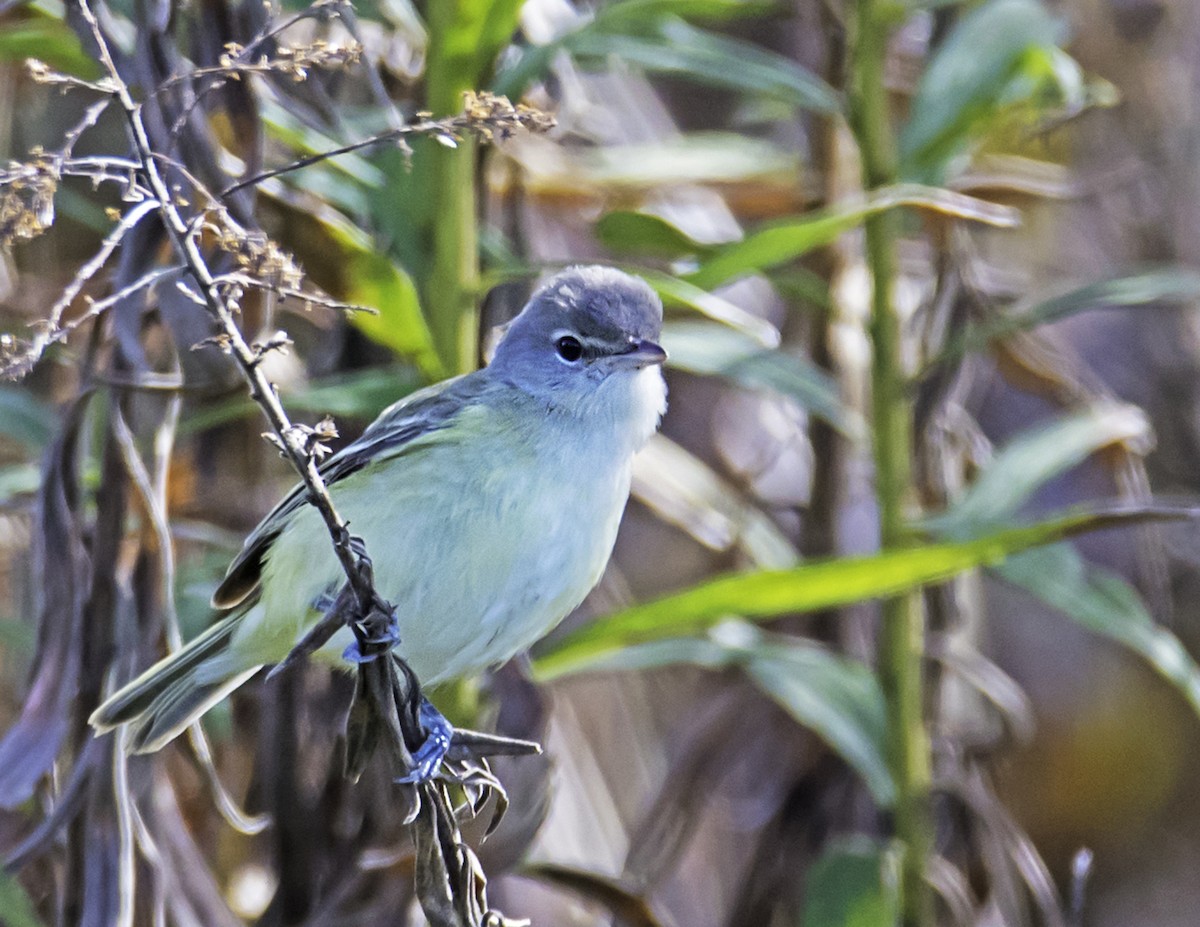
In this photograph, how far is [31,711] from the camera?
2131 millimetres

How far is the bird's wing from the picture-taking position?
2.18m

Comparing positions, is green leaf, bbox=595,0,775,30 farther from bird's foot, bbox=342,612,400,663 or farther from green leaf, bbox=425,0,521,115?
bird's foot, bbox=342,612,400,663

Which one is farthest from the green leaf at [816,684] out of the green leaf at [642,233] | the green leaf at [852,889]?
the green leaf at [642,233]

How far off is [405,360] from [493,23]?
0.56 meters

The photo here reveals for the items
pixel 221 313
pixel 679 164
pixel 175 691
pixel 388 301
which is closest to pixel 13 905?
pixel 175 691

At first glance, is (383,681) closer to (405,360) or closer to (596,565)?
(596,565)

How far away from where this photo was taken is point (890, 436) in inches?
106

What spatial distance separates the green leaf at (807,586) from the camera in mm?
2205

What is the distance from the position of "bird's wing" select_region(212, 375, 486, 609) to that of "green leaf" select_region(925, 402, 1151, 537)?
842 millimetres

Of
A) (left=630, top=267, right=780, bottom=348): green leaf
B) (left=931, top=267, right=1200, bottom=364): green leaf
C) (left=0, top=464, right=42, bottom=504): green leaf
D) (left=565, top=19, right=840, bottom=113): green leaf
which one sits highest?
(left=565, top=19, right=840, bottom=113): green leaf

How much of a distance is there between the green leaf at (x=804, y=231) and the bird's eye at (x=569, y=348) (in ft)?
0.69

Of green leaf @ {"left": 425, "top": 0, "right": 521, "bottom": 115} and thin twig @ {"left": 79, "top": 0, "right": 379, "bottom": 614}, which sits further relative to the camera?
green leaf @ {"left": 425, "top": 0, "right": 521, "bottom": 115}

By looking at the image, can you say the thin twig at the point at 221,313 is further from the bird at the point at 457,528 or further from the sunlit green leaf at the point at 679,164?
the sunlit green leaf at the point at 679,164

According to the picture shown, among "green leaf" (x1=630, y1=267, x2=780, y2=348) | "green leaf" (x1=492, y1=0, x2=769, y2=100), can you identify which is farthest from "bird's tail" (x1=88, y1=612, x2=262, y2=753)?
"green leaf" (x1=492, y1=0, x2=769, y2=100)
